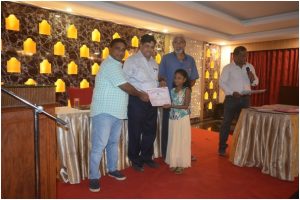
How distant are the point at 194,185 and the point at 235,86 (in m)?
1.48

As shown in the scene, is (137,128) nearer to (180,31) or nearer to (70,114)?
(70,114)

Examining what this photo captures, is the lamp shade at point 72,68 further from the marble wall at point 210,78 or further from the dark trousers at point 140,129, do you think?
the marble wall at point 210,78

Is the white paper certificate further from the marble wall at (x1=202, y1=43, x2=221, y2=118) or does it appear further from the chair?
the marble wall at (x1=202, y1=43, x2=221, y2=118)

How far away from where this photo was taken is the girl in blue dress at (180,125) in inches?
107

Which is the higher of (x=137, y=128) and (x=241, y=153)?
(x=137, y=128)

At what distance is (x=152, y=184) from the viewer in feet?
8.20

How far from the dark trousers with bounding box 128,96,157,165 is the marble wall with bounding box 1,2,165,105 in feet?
7.55

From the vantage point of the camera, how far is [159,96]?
8.48ft

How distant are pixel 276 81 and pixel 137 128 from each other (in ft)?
17.5

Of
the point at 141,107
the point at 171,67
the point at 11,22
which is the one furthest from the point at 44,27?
the point at 141,107

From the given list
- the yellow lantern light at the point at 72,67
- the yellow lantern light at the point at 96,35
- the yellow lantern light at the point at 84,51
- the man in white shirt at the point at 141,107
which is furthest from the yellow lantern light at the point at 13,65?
the man in white shirt at the point at 141,107

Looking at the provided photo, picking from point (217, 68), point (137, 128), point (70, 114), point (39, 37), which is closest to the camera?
point (70, 114)

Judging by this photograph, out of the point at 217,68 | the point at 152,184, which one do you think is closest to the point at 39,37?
the point at 152,184

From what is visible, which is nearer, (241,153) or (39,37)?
(241,153)
